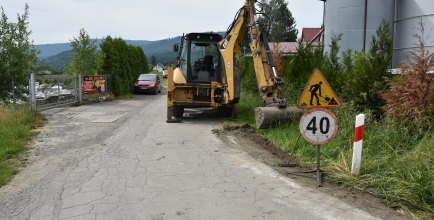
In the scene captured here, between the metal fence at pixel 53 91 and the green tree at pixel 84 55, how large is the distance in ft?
12.7

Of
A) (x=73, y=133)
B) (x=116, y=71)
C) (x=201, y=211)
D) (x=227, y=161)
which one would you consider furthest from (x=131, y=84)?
(x=201, y=211)

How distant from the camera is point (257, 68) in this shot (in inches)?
429

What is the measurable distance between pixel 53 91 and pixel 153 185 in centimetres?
1327

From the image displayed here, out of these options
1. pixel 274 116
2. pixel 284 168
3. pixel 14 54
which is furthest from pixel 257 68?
pixel 14 54

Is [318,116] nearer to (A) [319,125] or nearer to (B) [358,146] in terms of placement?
(A) [319,125]

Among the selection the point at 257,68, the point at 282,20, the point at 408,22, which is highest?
the point at 282,20

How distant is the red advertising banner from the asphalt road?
13183 mm

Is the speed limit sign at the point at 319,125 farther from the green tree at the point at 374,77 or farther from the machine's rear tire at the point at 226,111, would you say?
the machine's rear tire at the point at 226,111

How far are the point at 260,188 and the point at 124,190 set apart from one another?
1.96m

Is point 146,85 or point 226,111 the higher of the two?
point 146,85

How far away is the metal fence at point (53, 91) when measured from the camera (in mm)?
14709

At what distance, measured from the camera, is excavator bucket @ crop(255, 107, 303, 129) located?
9617 millimetres

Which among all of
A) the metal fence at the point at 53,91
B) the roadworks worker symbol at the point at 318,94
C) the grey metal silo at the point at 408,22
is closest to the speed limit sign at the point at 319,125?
the roadworks worker symbol at the point at 318,94

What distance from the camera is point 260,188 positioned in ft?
18.7
